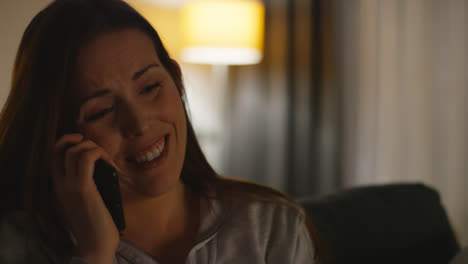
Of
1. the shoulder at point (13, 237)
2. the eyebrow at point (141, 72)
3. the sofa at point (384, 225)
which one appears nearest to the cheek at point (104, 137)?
the eyebrow at point (141, 72)

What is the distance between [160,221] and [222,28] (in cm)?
177

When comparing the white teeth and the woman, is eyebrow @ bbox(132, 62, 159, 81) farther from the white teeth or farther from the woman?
the white teeth

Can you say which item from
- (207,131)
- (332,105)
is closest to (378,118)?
(332,105)

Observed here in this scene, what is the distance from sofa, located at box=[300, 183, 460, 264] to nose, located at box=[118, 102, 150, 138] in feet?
1.84

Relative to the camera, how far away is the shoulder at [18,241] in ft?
2.74

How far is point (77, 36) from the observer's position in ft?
2.68

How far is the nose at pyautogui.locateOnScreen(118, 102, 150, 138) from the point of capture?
830mm

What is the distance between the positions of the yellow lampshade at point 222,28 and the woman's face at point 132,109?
1.71 meters

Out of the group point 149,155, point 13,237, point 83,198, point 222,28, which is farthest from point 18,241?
point 222,28

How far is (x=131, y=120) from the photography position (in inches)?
32.7

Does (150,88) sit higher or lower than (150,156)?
higher

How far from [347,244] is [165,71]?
638 millimetres

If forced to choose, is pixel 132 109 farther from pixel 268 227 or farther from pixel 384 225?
pixel 384 225

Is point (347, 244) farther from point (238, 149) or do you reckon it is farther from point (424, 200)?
point (238, 149)
